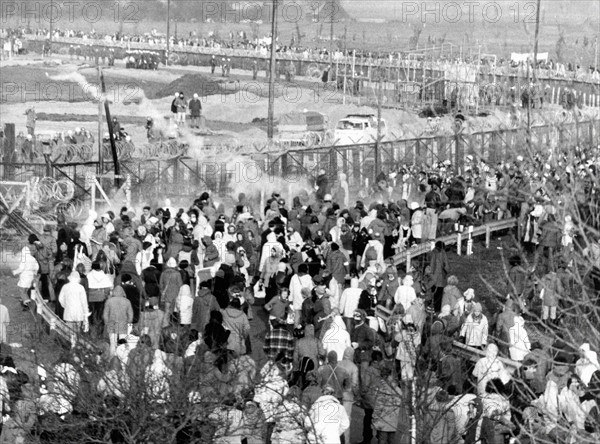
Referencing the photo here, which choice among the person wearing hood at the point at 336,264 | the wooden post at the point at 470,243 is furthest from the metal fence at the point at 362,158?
the person wearing hood at the point at 336,264

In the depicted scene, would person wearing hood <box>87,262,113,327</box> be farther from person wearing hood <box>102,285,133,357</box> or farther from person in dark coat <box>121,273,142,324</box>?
person wearing hood <box>102,285,133,357</box>

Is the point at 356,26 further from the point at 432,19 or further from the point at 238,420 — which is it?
the point at 238,420

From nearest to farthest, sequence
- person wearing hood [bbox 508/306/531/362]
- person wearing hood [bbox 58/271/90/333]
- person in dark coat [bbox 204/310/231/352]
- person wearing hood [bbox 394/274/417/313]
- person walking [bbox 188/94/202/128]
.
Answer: person in dark coat [bbox 204/310/231/352], person wearing hood [bbox 508/306/531/362], person wearing hood [bbox 58/271/90/333], person wearing hood [bbox 394/274/417/313], person walking [bbox 188/94/202/128]

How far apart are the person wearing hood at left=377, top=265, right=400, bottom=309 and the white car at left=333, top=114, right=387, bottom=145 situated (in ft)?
83.7

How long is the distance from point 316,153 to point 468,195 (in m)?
5.38

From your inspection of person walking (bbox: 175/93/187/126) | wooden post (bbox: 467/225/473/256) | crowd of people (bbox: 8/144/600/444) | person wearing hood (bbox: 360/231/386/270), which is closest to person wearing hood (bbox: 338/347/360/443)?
crowd of people (bbox: 8/144/600/444)

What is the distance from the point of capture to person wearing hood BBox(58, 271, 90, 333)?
2194cm

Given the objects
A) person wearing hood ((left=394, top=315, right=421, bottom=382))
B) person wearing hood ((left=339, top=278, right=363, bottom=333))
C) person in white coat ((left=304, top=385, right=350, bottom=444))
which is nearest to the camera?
person in white coat ((left=304, top=385, right=350, bottom=444))

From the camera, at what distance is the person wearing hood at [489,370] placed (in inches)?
717

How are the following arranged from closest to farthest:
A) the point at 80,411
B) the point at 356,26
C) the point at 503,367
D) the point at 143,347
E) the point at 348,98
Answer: the point at 80,411 < the point at 143,347 < the point at 503,367 < the point at 348,98 < the point at 356,26

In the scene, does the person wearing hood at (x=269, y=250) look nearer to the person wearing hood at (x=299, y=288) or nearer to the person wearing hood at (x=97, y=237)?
the person wearing hood at (x=299, y=288)

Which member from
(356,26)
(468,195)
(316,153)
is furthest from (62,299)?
(356,26)

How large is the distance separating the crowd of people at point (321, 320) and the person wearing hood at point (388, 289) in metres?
0.02

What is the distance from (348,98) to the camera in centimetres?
7575
